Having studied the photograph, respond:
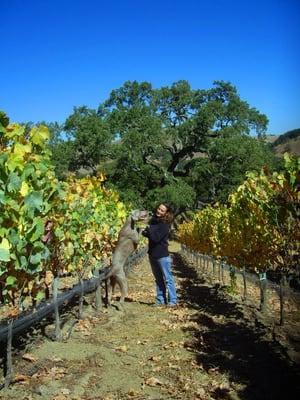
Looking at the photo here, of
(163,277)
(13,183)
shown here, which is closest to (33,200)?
(13,183)

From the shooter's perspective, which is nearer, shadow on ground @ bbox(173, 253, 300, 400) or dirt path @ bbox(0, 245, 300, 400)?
dirt path @ bbox(0, 245, 300, 400)

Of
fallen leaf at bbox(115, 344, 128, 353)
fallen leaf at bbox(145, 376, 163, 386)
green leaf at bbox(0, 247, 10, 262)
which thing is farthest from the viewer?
fallen leaf at bbox(115, 344, 128, 353)

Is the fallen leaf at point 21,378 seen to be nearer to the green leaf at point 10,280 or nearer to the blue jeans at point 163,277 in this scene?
the green leaf at point 10,280

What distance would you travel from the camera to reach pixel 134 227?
8641mm

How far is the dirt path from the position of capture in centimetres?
476

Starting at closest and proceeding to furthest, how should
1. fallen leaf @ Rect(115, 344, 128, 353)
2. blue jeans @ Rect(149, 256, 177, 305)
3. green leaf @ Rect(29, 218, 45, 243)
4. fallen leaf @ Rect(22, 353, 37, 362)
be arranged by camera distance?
green leaf @ Rect(29, 218, 45, 243) < fallen leaf @ Rect(22, 353, 37, 362) < fallen leaf @ Rect(115, 344, 128, 353) < blue jeans @ Rect(149, 256, 177, 305)

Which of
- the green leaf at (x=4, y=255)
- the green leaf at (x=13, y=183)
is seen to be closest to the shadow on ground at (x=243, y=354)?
the green leaf at (x=4, y=255)

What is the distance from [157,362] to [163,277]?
3177 millimetres

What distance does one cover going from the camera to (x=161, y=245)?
878 cm

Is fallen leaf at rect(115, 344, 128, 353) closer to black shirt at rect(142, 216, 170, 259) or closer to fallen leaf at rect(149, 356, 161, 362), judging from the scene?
fallen leaf at rect(149, 356, 161, 362)

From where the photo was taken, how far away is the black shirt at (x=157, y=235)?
8625mm

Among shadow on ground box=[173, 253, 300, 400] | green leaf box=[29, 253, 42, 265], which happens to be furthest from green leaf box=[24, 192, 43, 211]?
shadow on ground box=[173, 253, 300, 400]

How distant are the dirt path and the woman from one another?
0.64m

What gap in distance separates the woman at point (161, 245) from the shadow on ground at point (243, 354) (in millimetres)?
800
